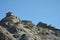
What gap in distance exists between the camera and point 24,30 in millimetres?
124562

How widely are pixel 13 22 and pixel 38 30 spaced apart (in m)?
12.6

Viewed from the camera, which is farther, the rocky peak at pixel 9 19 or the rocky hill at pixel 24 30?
the rocky peak at pixel 9 19

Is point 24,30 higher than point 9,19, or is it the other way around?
point 9,19

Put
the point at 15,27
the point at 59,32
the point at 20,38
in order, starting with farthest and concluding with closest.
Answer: the point at 59,32
the point at 15,27
the point at 20,38

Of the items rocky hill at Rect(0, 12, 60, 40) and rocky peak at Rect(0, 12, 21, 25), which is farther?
rocky peak at Rect(0, 12, 21, 25)

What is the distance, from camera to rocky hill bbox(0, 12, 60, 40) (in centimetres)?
11625

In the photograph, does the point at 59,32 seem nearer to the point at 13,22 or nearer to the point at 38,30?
the point at 38,30

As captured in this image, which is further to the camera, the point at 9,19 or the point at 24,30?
the point at 9,19

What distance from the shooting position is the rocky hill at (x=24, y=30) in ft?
381

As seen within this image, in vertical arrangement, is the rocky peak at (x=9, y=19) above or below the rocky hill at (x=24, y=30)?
above

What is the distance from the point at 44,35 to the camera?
126 metres

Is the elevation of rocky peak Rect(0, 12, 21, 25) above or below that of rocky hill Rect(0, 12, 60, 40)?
above

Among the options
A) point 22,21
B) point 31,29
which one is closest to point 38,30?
point 31,29

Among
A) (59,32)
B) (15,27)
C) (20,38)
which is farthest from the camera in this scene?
(59,32)
